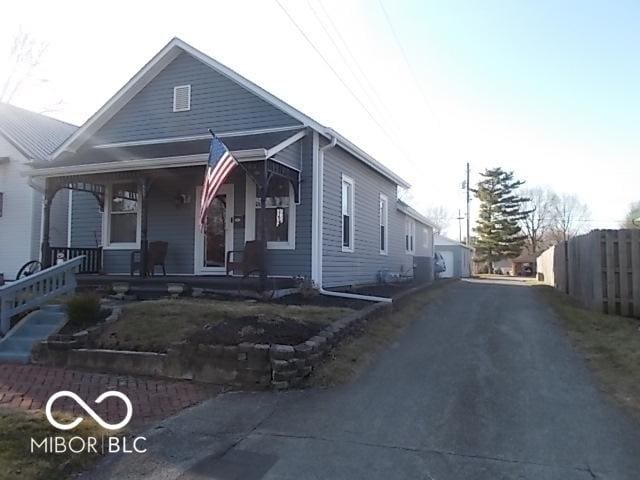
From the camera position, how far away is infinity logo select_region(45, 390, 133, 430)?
16.0 ft

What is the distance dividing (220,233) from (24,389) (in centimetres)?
716

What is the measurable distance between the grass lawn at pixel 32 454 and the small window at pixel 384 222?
13.7m

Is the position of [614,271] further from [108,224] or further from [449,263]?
[449,263]

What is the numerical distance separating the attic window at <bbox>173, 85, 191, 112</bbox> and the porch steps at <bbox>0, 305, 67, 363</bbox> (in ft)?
20.5

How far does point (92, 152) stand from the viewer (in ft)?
46.1

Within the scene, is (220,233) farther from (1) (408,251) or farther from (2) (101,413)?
(1) (408,251)

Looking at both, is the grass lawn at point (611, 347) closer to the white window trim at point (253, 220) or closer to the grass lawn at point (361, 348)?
the grass lawn at point (361, 348)

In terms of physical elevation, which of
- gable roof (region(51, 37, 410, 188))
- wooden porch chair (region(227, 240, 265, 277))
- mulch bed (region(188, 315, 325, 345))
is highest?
gable roof (region(51, 37, 410, 188))

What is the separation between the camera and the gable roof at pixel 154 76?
485 inches

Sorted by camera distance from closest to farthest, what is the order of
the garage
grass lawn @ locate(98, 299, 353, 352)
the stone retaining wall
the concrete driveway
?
the concrete driveway, the stone retaining wall, grass lawn @ locate(98, 299, 353, 352), the garage

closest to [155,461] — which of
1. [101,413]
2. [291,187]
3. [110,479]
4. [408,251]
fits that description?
[110,479]

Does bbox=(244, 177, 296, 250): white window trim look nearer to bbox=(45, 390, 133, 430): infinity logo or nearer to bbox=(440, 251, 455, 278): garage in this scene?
bbox=(45, 390, 133, 430): infinity logo

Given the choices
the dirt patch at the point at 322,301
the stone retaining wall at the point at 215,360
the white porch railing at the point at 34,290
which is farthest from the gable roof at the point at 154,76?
the stone retaining wall at the point at 215,360

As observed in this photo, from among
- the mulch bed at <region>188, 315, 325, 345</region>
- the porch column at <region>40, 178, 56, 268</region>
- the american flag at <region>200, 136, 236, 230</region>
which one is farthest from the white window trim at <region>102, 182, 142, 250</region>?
A: the mulch bed at <region>188, 315, 325, 345</region>
